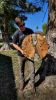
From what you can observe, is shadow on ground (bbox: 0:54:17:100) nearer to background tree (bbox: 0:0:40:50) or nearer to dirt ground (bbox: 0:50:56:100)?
dirt ground (bbox: 0:50:56:100)

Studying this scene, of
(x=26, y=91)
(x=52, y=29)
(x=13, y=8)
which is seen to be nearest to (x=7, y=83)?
(x=26, y=91)

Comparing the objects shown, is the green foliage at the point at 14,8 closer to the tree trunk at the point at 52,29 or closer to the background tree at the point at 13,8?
the background tree at the point at 13,8

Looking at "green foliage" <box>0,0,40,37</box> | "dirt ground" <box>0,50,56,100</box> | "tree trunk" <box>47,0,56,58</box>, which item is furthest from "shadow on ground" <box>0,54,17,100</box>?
"green foliage" <box>0,0,40,37</box>

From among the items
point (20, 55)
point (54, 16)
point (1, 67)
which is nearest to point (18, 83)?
point (20, 55)

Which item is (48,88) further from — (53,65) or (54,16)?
(54,16)

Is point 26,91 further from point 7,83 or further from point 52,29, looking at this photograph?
point 52,29

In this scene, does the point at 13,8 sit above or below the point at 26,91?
below

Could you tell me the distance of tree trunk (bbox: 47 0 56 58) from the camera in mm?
11484

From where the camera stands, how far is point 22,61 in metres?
10.6

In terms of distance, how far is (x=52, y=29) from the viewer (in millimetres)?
11523

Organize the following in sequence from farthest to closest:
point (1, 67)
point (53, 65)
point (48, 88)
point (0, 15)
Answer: point (0, 15), point (1, 67), point (53, 65), point (48, 88)

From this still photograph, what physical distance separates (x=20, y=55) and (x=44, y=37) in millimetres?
1012

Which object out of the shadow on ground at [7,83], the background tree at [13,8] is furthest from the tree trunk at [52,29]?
the background tree at [13,8]

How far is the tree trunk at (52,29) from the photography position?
37.7 ft
